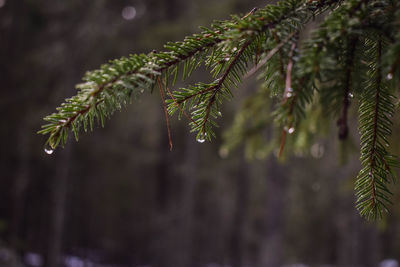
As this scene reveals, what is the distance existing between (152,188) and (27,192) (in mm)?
6701

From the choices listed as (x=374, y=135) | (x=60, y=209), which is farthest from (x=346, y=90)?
(x=60, y=209)

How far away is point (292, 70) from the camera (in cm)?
94

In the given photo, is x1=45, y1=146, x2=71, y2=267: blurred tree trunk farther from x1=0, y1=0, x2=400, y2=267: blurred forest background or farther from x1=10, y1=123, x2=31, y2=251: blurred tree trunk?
x1=10, y1=123, x2=31, y2=251: blurred tree trunk

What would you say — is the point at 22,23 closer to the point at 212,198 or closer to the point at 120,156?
the point at 120,156

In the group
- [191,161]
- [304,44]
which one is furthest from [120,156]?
[304,44]

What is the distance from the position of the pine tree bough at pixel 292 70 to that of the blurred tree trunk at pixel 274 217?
727cm

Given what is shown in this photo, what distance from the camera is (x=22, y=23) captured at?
418 inches

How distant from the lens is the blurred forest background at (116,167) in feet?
30.5

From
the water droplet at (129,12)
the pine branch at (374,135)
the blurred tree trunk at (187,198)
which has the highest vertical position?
the water droplet at (129,12)

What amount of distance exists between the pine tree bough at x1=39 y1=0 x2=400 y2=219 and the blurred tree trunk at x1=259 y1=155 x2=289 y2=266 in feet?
23.9

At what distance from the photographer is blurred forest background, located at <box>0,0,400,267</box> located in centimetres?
928

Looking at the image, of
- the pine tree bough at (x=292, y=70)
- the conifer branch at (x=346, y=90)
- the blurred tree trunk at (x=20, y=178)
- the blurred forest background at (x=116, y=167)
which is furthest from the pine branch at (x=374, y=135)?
the blurred tree trunk at (x=20, y=178)

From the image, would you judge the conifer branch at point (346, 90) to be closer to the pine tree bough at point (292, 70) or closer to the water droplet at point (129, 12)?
A: the pine tree bough at point (292, 70)

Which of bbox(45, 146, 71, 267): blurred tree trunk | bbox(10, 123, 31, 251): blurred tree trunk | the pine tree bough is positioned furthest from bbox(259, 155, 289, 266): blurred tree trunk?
bbox(10, 123, 31, 251): blurred tree trunk
